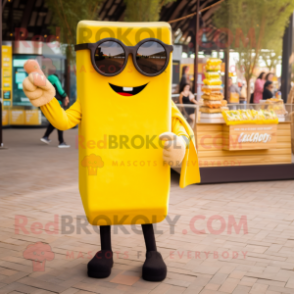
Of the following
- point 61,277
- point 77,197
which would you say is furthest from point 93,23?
point 77,197

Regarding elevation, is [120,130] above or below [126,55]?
below

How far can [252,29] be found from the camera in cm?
1453

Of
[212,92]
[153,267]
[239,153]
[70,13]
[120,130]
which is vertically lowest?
[153,267]

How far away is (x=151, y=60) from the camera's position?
10.00 ft

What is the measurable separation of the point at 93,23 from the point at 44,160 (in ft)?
20.2

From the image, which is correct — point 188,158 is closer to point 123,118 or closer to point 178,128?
point 178,128

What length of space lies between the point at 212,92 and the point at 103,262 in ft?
15.9

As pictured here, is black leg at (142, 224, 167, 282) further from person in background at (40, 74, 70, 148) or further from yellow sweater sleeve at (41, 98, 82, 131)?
person in background at (40, 74, 70, 148)

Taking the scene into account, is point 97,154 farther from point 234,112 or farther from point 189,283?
point 234,112

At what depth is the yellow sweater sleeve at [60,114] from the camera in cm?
301

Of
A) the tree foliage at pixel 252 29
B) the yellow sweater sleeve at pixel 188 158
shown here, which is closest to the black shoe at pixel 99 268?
the yellow sweater sleeve at pixel 188 158

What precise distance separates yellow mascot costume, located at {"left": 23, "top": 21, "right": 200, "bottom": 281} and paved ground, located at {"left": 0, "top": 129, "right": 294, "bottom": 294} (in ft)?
1.20

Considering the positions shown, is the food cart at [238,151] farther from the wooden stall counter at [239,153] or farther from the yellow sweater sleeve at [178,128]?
the yellow sweater sleeve at [178,128]

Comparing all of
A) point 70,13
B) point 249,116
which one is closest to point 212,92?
point 249,116
